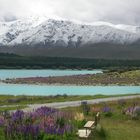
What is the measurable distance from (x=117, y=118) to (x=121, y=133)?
6092mm

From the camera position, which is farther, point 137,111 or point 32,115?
point 137,111

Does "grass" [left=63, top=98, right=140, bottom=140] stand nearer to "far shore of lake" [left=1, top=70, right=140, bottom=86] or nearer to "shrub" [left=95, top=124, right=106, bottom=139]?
"shrub" [left=95, top=124, right=106, bottom=139]

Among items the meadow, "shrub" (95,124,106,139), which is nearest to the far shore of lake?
the meadow

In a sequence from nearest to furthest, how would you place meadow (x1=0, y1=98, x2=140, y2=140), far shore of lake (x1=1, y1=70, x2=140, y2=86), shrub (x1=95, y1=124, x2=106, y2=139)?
meadow (x1=0, y1=98, x2=140, y2=140) → shrub (x1=95, y1=124, x2=106, y2=139) → far shore of lake (x1=1, y1=70, x2=140, y2=86)

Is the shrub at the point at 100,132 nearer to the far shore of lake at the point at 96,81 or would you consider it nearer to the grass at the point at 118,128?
the grass at the point at 118,128

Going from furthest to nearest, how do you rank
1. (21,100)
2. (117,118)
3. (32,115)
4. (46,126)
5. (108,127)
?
(21,100) → (117,118) → (108,127) → (32,115) → (46,126)

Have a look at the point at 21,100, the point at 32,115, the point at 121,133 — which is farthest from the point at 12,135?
the point at 21,100

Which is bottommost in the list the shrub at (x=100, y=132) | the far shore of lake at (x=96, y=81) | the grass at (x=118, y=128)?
the far shore of lake at (x=96, y=81)

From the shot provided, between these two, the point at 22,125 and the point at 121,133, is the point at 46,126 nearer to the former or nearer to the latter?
the point at 22,125

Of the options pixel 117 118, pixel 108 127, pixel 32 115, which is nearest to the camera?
pixel 32 115

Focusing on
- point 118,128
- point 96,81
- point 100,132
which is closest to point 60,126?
point 100,132

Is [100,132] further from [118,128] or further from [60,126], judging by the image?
[118,128]

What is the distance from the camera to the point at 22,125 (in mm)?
18125

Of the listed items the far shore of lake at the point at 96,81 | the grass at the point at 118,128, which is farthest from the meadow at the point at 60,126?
the far shore of lake at the point at 96,81
